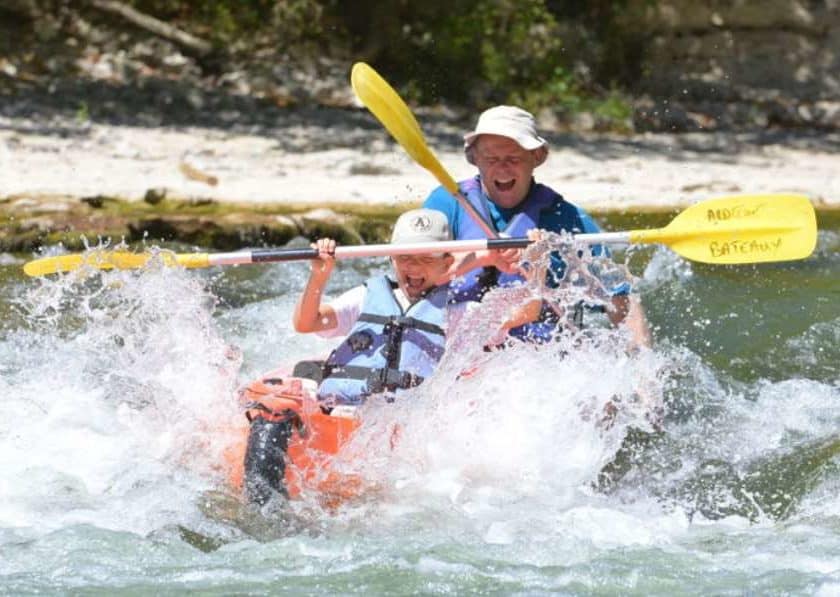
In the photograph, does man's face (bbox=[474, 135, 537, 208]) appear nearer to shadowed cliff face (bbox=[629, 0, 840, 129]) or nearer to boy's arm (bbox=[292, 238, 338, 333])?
boy's arm (bbox=[292, 238, 338, 333])

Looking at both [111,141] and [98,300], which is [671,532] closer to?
[98,300]

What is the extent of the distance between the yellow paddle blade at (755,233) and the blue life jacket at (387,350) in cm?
112

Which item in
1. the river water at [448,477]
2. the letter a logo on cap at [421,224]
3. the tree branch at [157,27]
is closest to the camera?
the river water at [448,477]

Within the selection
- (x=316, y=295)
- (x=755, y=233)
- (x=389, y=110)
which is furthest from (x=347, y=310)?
(x=755, y=233)

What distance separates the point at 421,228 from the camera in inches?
205

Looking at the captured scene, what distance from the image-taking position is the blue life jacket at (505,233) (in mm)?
5492

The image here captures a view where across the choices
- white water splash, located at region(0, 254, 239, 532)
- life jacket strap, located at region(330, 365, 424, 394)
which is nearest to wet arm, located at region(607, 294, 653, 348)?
life jacket strap, located at region(330, 365, 424, 394)

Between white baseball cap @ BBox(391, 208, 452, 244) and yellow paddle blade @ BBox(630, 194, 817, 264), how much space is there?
973 millimetres

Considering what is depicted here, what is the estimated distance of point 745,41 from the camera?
42.0ft

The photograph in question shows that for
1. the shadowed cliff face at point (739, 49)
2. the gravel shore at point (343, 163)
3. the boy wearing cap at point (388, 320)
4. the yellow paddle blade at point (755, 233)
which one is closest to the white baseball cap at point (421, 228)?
the boy wearing cap at point (388, 320)

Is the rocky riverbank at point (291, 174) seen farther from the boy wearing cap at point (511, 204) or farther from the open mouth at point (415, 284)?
the open mouth at point (415, 284)

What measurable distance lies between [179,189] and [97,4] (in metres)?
3.95

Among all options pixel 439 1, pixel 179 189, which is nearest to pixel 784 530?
pixel 179 189

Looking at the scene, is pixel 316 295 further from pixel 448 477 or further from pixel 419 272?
pixel 448 477
